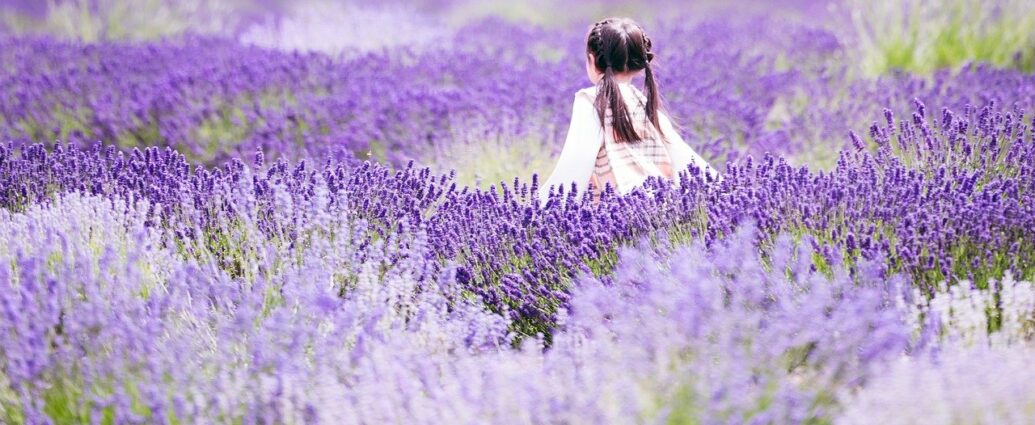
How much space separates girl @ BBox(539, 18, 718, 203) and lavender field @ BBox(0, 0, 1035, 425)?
28cm

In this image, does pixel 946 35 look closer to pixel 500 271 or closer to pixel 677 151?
pixel 677 151

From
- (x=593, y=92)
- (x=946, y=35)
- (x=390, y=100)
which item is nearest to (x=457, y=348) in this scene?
(x=593, y=92)

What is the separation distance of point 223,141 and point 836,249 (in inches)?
123

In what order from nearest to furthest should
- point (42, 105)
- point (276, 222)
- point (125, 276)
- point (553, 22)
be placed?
point (125, 276) < point (276, 222) < point (42, 105) < point (553, 22)

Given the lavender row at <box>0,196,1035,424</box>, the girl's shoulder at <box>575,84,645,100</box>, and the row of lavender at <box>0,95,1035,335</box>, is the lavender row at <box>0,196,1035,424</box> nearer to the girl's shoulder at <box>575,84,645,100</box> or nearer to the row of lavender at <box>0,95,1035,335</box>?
the row of lavender at <box>0,95,1035,335</box>

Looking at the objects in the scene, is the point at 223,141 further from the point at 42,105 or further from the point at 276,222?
the point at 276,222

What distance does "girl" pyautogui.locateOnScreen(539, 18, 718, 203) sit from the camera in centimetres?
313

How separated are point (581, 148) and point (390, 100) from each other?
175 centimetres

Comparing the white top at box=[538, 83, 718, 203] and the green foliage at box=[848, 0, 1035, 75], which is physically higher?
the green foliage at box=[848, 0, 1035, 75]

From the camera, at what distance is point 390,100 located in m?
4.62

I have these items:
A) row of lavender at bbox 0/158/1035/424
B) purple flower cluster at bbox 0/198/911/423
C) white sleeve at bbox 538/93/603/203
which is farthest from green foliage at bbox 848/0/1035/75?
purple flower cluster at bbox 0/198/911/423

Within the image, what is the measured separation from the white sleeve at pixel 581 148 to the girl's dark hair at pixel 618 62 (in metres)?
0.05

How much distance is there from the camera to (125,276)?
2062 millimetres

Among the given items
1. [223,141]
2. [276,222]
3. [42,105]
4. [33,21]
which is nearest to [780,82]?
[223,141]
